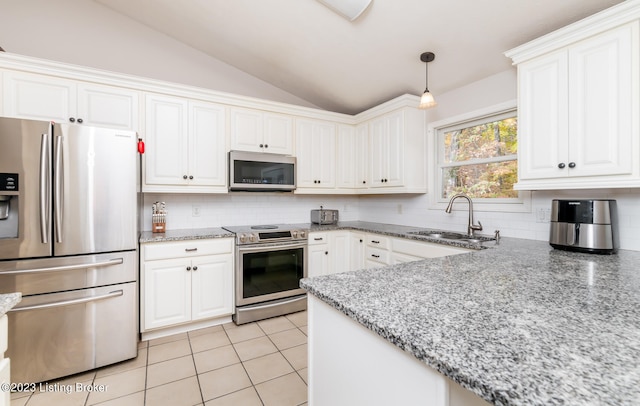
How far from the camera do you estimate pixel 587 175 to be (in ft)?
5.69

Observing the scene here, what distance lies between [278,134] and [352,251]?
1585 mm

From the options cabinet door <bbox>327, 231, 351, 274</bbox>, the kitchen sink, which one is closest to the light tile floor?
cabinet door <bbox>327, 231, 351, 274</bbox>

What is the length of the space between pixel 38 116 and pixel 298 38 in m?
2.22

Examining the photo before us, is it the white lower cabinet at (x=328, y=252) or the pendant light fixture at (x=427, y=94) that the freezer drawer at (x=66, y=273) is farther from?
the pendant light fixture at (x=427, y=94)

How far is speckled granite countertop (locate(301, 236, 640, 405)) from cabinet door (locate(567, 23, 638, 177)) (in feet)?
2.21

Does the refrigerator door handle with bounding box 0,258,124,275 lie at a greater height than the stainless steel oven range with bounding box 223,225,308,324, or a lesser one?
greater

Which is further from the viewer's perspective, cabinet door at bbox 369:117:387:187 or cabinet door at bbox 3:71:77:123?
cabinet door at bbox 369:117:387:187

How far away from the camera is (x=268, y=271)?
2.84 meters

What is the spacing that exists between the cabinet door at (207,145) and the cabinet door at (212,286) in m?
0.78

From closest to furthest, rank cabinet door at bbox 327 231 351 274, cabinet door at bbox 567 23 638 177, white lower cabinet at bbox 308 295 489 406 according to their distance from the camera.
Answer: white lower cabinet at bbox 308 295 489 406
cabinet door at bbox 567 23 638 177
cabinet door at bbox 327 231 351 274

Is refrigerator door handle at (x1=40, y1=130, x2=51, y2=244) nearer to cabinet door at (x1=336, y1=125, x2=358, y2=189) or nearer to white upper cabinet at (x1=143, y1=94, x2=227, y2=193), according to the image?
white upper cabinet at (x1=143, y1=94, x2=227, y2=193)

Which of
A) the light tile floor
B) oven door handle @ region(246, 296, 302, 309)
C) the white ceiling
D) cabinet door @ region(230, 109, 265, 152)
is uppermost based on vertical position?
the white ceiling

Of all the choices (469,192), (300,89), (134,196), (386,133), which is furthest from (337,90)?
(134,196)

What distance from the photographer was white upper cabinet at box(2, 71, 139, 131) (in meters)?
2.15
